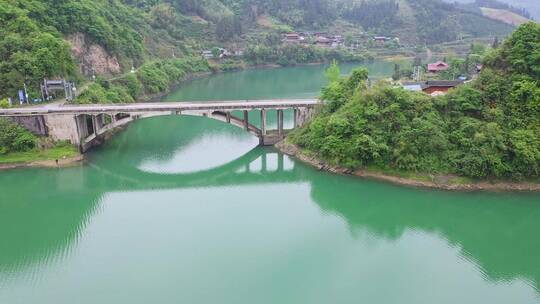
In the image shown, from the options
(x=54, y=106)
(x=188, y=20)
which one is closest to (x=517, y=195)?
(x=54, y=106)

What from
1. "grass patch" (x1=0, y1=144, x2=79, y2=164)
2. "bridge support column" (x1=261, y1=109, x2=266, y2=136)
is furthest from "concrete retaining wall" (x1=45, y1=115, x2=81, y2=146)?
"bridge support column" (x1=261, y1=109, x2=266, y2=136)

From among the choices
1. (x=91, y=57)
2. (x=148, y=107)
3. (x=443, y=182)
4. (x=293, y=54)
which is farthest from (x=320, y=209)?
(x=293, y=54)

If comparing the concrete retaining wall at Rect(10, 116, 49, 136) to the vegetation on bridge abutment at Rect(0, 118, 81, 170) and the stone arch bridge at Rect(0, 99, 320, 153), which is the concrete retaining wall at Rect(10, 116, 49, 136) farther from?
the vegetation on bridge abutment at Rect(0, 118, 81, 170)

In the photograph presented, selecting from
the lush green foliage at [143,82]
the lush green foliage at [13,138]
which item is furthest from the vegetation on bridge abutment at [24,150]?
the lush green foliage at [143,82]

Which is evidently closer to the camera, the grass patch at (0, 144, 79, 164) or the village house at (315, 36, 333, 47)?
the grass patch at (0, 144, 79, 164)

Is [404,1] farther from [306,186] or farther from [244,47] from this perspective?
[306,186]

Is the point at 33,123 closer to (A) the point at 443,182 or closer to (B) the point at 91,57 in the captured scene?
(B) the point at 91,57
